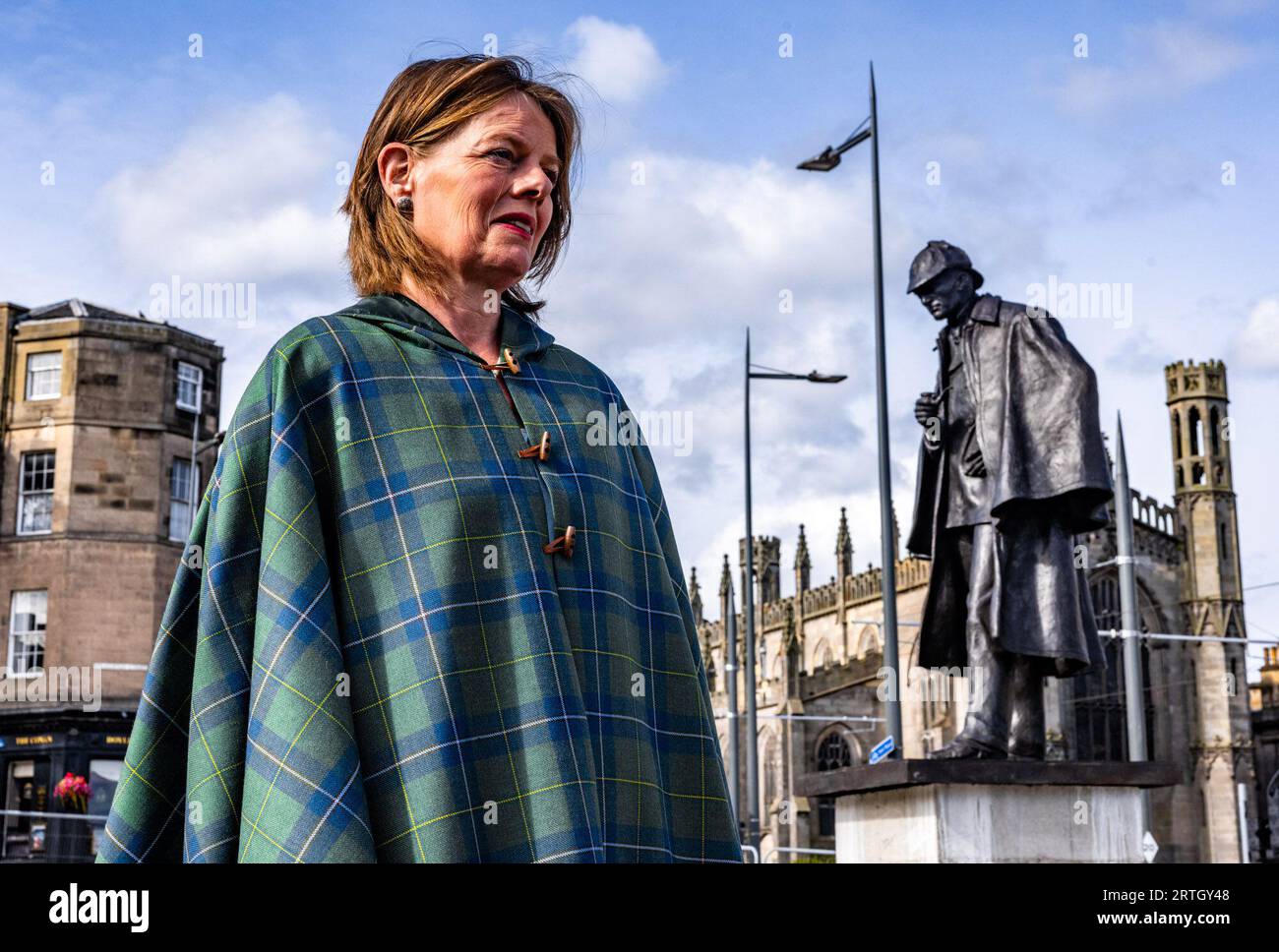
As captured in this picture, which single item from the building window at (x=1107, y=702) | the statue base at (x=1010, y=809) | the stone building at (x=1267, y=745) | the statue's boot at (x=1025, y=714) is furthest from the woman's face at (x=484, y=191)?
the stone building at (x=1267, y=745)

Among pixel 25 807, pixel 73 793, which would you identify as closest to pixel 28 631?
pixel 25 807

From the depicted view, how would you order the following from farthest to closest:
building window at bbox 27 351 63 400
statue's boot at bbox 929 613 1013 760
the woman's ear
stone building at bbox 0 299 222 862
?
building window at bbox 27 351 63 400
stone building at bbox 0 299 222 862
statue's boot at bbox 929 613 1013 760
the woman's ear

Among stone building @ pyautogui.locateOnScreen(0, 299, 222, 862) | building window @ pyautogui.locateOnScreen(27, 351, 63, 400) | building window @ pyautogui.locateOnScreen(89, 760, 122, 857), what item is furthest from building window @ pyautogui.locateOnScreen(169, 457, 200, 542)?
building window @ pyautogui.locateOnScreen(89, 760, 122, 857)

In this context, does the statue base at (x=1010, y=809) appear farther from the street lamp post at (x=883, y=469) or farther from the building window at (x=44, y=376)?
the building window at (x=44, y=376)

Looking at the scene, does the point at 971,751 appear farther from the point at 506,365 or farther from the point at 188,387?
the point at 188,387

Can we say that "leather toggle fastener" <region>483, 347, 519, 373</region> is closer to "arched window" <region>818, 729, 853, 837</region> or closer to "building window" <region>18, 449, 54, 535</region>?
"building window" <region>18, 449, 54, 535</region>

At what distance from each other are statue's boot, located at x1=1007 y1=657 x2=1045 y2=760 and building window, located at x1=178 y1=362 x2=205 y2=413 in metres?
31.2


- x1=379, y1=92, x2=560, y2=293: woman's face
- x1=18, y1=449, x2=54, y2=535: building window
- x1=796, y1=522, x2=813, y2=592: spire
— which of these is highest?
x1=796, y1=522, x2=813, y2=592: spire

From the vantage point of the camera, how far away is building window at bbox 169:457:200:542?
37.2 meters

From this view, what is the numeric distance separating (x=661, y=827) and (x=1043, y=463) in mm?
7383

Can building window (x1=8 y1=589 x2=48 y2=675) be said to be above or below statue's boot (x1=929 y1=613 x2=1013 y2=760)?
above

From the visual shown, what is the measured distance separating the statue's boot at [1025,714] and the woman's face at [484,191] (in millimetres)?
7535
